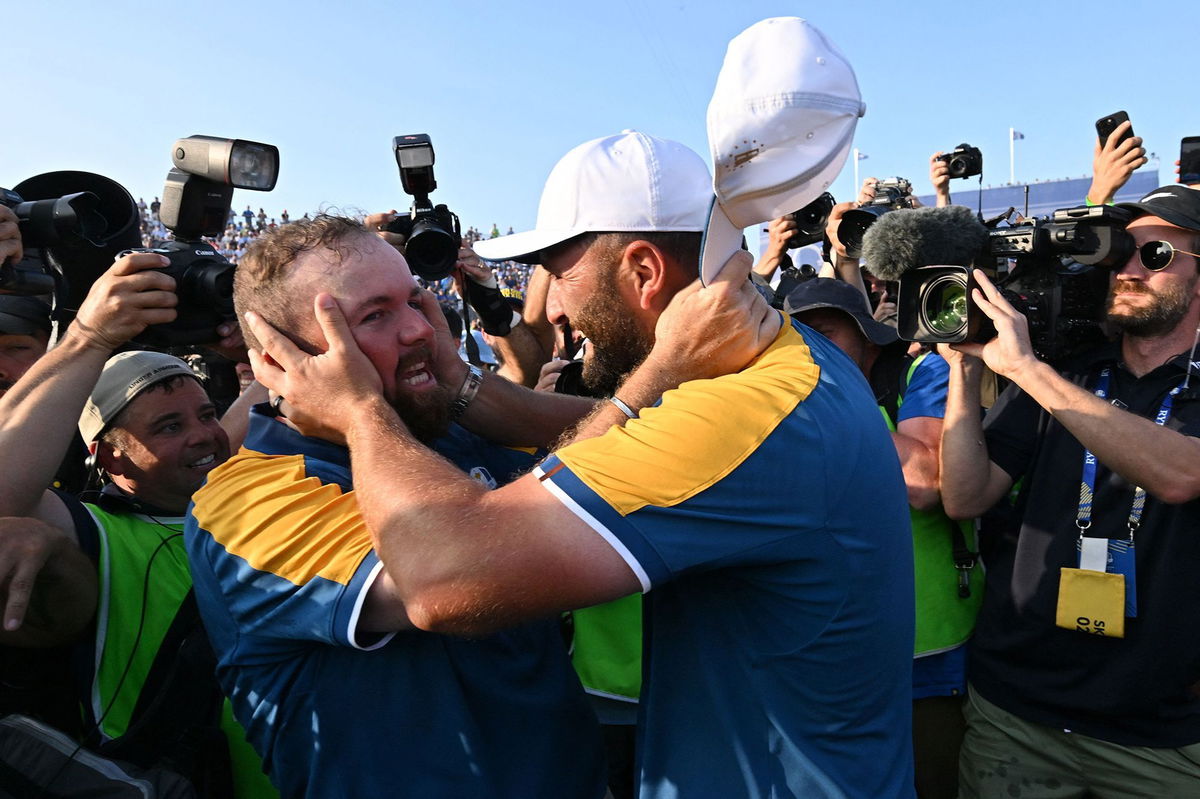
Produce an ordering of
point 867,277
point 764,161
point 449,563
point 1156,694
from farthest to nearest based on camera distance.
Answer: point 867,277 < point 1156,694 < point 764,161 < point 449,563

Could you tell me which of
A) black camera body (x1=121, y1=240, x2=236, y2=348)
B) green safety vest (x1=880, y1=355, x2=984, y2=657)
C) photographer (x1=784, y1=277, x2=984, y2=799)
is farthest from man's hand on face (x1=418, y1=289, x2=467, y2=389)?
green safety vest (x1=880, y1=355, x2=984, y2=657)

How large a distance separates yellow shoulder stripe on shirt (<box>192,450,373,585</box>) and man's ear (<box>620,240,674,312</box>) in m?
0.77

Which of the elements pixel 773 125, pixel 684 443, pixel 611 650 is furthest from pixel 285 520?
pixel 611 650

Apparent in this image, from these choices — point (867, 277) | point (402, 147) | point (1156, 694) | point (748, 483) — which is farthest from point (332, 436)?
point (867, 277)

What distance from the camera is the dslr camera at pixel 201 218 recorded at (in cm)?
235

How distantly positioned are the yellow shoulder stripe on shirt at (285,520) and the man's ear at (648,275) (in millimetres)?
772

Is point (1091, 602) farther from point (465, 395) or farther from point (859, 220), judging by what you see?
point (859, 220)

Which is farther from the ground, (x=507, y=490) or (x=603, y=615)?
(x=507, y=490)

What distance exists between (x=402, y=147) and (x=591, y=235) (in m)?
1.80

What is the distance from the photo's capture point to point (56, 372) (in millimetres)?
2230

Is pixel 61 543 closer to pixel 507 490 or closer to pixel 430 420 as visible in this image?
pixel 430 420

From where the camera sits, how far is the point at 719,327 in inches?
67.5

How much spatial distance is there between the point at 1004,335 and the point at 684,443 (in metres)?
1.78

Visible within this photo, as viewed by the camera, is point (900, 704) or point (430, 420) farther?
point (430, 420)
